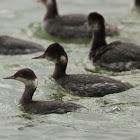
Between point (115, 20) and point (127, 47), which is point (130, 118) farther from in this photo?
point (115, 20)

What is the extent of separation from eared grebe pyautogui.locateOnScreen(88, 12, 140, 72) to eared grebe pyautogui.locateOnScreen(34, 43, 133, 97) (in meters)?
1.50

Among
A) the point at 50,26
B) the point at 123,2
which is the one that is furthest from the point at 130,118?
the point at 123,2

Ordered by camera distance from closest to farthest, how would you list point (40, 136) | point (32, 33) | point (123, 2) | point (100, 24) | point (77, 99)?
1. point (40, 136)
2. point (77, 99)
3. point (100, 24)
4. point (32, 33)
5. point (123, 2)

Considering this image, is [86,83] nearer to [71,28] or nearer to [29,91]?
[29,91]

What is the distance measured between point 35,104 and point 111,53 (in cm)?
354

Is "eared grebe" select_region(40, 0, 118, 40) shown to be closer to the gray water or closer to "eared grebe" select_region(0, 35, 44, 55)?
the gray water

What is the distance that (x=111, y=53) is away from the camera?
13.0 meters

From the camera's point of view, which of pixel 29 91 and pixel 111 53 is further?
pixel 111 53

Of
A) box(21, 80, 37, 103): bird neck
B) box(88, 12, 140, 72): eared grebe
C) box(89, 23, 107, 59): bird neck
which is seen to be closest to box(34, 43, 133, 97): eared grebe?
box(21, 80, 37, 103): bird neck

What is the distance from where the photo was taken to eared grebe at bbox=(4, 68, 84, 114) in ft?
32.2

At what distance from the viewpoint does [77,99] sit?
35.8 feet

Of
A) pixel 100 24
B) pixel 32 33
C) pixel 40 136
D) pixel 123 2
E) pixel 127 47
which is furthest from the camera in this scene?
pixel 123 2

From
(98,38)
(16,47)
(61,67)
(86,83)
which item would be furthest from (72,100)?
(16,47)

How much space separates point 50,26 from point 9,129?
7528 millimetres
